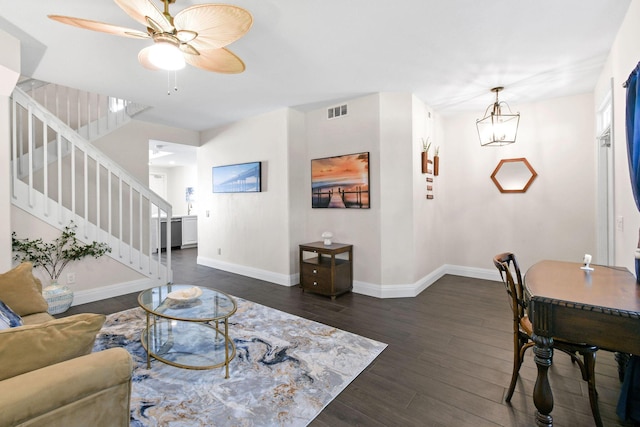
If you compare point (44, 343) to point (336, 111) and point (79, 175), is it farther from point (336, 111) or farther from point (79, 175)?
point (79, 175)

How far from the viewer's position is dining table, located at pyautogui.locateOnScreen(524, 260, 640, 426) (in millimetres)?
1295

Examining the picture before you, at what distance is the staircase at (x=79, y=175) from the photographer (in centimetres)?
342

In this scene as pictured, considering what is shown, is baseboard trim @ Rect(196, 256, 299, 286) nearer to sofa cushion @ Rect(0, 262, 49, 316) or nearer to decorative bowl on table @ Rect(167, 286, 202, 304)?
decorative bowl on table @ Rect(167, 286, 202, 304)

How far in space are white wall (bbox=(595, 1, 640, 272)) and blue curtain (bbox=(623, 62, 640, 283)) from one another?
24 centimetres

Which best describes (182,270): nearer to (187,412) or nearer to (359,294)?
(359,294)

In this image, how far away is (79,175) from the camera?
4.17 m

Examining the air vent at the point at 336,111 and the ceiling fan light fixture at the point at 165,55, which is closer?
the ceiling fan light fixture at the point at 165,55

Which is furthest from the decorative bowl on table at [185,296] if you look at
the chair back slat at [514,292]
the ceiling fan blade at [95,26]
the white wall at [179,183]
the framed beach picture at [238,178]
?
the white wall at [179,183]

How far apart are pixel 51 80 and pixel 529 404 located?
5.49 m

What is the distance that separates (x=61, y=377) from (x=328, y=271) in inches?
117

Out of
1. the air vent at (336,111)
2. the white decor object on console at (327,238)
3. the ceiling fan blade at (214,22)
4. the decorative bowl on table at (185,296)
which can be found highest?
the air vent at (336,111)

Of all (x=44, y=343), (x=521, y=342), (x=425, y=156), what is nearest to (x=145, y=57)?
(x=44, y=343)

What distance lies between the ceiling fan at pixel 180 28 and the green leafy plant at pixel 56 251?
259 centimetres

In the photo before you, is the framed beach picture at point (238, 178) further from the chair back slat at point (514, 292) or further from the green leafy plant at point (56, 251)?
the chair back slat at point (514, 292)
